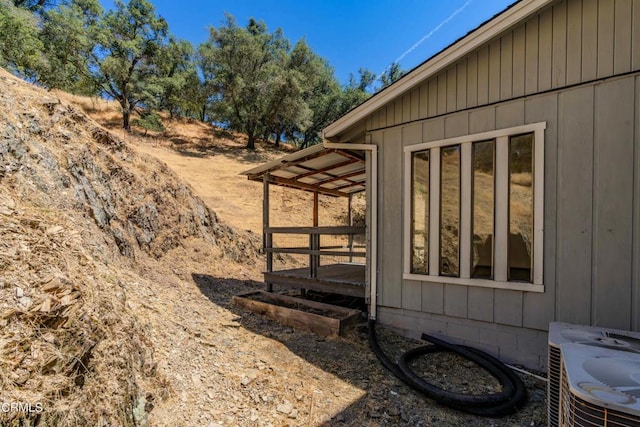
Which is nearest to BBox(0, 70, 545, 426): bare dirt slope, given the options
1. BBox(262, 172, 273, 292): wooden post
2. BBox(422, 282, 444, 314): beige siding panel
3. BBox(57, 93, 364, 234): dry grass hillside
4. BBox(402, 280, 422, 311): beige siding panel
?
BBox(402, 280, 422, 311): beige siding panel

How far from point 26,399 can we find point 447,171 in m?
4.20

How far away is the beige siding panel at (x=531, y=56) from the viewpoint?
3.36m

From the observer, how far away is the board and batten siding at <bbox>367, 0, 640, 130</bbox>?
2.97 m

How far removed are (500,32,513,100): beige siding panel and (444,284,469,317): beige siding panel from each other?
231 centimetres

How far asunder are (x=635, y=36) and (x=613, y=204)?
1602 mm

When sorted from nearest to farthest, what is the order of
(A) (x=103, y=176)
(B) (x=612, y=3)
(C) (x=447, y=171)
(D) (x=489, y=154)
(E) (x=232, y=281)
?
(B) (x=612, y=3), (D) (x=489, y=154), (C) (x=447, y=171), (A) (x=103, y=176), (E) (x=232, y=281)

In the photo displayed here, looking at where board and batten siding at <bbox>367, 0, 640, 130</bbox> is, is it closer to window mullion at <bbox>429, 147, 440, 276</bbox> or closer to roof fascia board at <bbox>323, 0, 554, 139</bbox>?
roof fascia board at <bbox>323, 0, 554, 139</bbox>

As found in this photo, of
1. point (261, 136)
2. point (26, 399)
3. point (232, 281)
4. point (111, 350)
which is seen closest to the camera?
point (26, 399)

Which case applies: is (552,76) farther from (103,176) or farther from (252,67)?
(252,67)

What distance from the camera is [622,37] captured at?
296 cm

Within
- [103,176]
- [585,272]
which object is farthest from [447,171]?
[103,176]

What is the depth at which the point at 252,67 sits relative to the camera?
24594mm

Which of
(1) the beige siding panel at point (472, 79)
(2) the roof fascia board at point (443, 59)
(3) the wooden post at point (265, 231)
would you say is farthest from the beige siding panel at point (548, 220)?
(3) the wooden post at point (265, 231)

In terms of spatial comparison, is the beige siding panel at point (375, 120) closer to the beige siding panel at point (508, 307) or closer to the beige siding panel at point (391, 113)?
the beige siding panel at point (391, 113)
